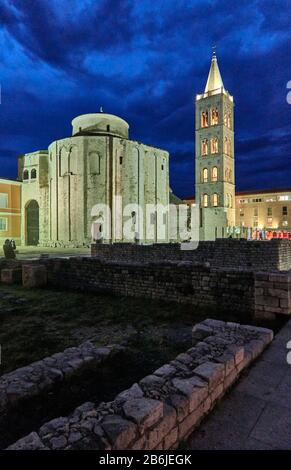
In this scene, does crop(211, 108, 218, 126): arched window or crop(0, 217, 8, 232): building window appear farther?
crop(211, 108, 218, 126): arched window

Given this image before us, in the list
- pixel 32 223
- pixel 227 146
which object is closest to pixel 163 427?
pixel 32 223

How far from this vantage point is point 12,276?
395 inches

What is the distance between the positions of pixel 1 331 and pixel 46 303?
6.94 feet

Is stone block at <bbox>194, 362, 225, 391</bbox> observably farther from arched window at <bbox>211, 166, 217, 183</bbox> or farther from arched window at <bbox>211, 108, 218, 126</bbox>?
arched window at <bbox>211, 108, 218, 126</bbox>

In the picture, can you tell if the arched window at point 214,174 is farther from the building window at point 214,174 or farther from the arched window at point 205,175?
the arched window at point 205,175

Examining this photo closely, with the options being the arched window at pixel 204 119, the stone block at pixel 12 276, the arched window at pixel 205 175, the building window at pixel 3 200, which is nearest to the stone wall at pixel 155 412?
the stone block at pixel 12 276

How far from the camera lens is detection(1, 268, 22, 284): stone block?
10.0 m

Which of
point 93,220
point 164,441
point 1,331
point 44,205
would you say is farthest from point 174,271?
point 44,205

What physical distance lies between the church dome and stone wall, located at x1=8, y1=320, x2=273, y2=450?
114ft

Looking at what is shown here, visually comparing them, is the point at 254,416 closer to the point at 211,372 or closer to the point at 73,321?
the point at 211,372

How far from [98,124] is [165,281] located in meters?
32.2

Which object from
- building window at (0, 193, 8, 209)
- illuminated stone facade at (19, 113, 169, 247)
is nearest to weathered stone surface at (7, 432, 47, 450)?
illuminated stone facade at (19, 113, 169, 247)

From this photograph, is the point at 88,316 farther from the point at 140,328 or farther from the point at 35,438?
the point at 35,438

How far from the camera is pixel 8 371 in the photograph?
3.61m
